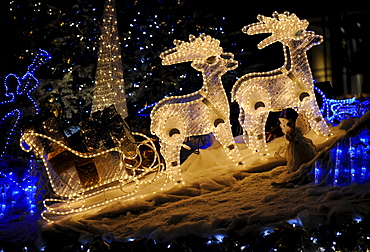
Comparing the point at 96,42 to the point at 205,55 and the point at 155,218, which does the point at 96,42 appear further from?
the point at 155,218

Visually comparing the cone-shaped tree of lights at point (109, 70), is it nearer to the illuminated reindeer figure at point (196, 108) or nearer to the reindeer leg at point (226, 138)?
the illuminated reindeer figure at point (196, 108)

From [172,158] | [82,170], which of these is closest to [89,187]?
[82,170]

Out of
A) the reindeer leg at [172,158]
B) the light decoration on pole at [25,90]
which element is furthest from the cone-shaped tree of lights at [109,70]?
the reindeer leg at [172,158]

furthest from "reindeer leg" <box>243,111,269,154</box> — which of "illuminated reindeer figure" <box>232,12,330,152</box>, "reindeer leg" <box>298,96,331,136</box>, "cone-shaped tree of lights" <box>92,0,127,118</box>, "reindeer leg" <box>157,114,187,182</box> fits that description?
"cone-shaped tree of lights" <box>92,0,127,118</box>

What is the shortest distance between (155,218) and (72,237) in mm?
913

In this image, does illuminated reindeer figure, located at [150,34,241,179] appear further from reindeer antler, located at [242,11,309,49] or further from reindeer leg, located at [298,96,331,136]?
reindeer leg, located at [298,96,331,136]

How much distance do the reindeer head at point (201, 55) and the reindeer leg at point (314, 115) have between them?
1.05 metres

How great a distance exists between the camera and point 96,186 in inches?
211

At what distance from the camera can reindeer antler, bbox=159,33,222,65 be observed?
5.30 metres

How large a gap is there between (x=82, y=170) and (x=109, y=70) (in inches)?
125

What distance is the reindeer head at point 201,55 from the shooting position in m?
5.31

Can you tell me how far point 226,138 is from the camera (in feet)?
18.1

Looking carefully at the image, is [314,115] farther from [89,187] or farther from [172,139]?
[89,187]

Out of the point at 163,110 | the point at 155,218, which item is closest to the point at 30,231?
the point at 155,218
